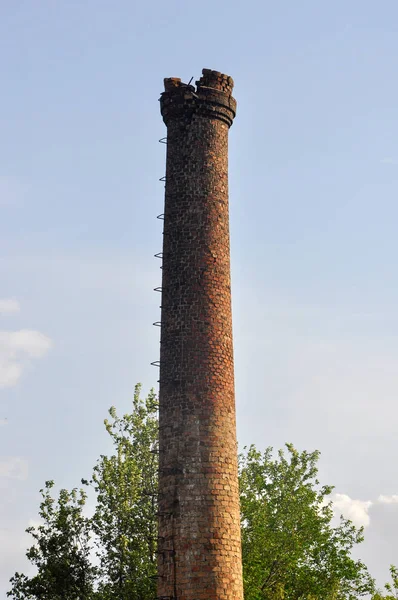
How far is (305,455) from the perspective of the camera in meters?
40.6

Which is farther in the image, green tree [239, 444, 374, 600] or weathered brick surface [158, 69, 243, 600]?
green tree [239, 444, 374, 600]

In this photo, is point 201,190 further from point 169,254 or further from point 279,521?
point 279,521

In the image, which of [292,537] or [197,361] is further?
[292,537]

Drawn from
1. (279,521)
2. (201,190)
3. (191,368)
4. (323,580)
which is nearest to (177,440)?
(191,368)

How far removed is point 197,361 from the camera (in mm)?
24203

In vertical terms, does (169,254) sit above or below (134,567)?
above

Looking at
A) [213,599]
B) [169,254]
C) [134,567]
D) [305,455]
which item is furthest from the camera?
[305,455]

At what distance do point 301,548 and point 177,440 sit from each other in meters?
15.8

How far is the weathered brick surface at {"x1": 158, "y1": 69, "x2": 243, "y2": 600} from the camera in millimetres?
22656

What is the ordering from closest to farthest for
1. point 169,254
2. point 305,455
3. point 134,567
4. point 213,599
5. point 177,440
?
point 213,599, point 177,440, point 169,254, point 134,567, point 305,455

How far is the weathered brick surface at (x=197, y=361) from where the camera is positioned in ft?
74.3

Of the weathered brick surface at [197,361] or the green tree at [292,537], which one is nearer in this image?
the weathered brick surface at [197,361]

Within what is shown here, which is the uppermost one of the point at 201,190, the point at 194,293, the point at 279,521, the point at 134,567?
the point at 201,190

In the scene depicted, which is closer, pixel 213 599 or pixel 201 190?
pixel 213 599
